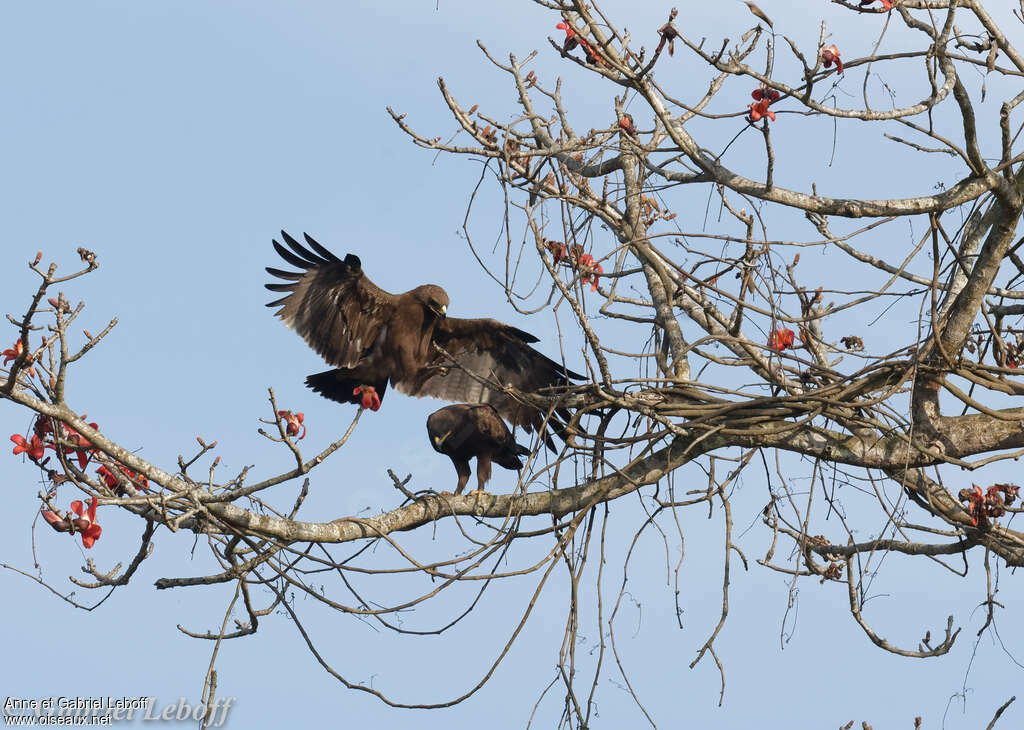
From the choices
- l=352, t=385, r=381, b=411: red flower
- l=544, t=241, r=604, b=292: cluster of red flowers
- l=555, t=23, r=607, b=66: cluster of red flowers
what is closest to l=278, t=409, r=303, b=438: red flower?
l=352, t=385, r=381, b=411: red flower

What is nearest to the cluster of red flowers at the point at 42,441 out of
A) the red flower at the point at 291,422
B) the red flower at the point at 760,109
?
the red flower at the point at 291,422

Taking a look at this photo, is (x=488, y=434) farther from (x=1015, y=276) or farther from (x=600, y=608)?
(x=1015, y=276)

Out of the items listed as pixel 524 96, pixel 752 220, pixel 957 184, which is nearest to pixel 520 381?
pixel 524 96

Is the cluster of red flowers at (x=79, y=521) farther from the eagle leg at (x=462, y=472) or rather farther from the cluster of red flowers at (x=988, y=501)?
the cluster of red flowers at (x=988, y=501)

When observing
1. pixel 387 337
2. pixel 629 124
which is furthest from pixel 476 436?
pixel 629 124

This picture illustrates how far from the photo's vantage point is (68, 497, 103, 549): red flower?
360cm

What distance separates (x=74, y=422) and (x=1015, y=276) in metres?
3.86

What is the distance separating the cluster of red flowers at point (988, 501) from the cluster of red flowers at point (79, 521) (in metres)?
3.34

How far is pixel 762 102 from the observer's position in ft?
11.6

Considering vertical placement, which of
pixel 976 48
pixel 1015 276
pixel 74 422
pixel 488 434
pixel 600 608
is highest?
pixel 976 48

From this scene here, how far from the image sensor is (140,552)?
388cm

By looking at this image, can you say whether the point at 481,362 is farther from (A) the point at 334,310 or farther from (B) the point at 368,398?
(B) the point at 368,398

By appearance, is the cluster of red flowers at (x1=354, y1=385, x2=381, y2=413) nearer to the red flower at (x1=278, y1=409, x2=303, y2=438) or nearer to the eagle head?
the red flower at (x1=278, y1=409, x2=303, y2=438)

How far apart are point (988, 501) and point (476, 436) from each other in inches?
95.4
